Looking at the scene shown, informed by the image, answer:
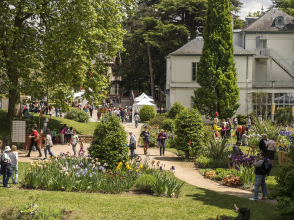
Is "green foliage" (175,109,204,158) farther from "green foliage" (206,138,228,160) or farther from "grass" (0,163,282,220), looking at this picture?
"grass" (0,163,282,220)

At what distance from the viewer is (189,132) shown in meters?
18.3

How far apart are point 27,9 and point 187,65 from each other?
785 inches

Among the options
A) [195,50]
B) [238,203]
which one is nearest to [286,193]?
[238,203]

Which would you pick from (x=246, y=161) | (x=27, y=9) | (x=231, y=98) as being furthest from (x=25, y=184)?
(x=231, y=98)

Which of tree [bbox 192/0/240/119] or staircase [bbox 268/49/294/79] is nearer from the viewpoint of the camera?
tree [bbox 192/0/240/119]

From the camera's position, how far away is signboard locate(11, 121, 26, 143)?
1844 centimetres

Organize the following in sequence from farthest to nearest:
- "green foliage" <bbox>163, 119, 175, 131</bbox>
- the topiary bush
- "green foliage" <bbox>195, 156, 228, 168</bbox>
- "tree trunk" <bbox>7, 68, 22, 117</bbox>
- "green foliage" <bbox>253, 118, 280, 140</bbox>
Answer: "green foliage" <bbox>163, 119, 175, 131</bbox> → "tree trunk" <bbox>7, 68, 22, 117</bbox> → "green foliage" <bbox>253, 118, 280, 140</bbox> → "green foliage" <bbox>195, 156, 228, 168</bbox> → the topiary bush

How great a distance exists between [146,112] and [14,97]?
1679 centimetres

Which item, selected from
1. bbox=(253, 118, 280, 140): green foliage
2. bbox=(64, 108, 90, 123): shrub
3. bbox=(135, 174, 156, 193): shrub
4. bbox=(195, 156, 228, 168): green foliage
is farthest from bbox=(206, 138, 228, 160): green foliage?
bbox=(64, 108, 90, 123): shrub

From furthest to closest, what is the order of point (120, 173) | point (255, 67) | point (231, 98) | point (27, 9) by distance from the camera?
point (255, 67)
point (231, 98)
point (27, 9)
point (120, 173)

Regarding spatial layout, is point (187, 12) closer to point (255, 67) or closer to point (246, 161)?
point (255, 67)

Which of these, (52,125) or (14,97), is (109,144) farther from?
(52,125)

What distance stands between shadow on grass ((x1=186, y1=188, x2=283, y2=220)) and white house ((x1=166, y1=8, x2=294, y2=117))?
25.4m

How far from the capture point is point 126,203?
31.4 feet
